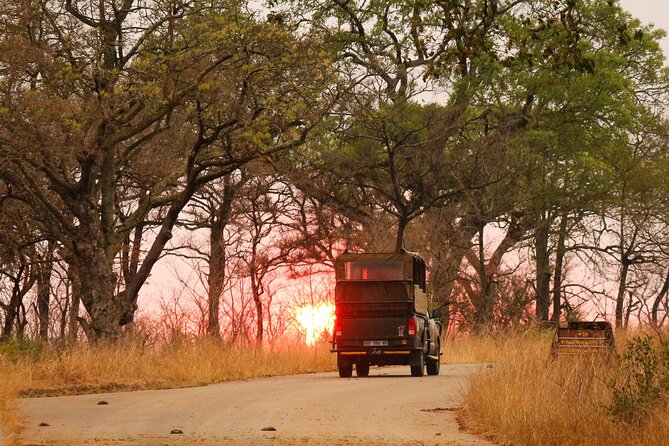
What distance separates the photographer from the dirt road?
14359 mm

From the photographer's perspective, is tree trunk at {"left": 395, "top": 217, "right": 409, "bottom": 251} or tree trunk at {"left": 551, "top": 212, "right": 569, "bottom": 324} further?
tree trunk at {"left": 551, "top": 212, "right": 569, "bottom": 324}

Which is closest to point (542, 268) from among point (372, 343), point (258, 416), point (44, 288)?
point (44, 288)

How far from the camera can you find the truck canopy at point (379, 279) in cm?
3033

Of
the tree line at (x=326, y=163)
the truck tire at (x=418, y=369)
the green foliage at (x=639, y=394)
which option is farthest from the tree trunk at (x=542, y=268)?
the green foliage at (x=639, y=394)

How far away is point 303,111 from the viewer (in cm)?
3397

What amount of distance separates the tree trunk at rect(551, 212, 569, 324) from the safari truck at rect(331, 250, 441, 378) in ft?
77.0

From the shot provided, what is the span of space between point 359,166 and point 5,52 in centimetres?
2269

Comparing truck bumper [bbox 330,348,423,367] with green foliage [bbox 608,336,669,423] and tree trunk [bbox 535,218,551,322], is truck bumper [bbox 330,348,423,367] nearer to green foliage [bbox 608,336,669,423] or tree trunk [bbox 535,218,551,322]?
green foliage [bbox 608,336,669,423]

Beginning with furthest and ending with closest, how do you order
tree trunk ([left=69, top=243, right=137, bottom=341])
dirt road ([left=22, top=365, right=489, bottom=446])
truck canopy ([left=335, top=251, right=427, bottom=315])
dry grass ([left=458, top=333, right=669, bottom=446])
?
tree trunk ([left=69, top=243, right=137, bottom=341]) → truck canopy ([left=335, top=251, right=427, bottom=315]) → dirt road ([left=22, top=365, right=489, bottom=446]) → dry grass ([left=458, top=333, right=669, bottom=446])

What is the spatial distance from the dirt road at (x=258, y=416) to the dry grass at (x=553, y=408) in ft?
1.50

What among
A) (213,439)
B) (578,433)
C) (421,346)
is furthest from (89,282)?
(578,433)

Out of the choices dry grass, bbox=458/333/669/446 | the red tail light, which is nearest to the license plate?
the red tail light

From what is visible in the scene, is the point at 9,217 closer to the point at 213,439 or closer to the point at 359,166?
the point at 359,166

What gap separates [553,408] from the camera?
1434cm
